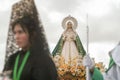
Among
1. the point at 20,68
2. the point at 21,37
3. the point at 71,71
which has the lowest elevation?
the point at 71,71

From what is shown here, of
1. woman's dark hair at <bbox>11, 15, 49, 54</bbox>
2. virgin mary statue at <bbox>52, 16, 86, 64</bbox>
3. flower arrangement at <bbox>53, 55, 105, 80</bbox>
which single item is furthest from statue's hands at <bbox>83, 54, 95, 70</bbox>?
virgin mary statue at <bbox>52, 16, 86, 64</bbox>

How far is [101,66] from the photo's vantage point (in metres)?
12.6

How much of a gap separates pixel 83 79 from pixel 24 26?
9847mm

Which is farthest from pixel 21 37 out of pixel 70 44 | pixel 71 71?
pixel 70 44

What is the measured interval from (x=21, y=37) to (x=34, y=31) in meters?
0.12

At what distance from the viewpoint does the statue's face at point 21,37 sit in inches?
142

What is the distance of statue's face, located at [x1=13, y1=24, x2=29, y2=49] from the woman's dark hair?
28 mm

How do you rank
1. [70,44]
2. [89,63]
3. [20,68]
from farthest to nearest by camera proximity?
1. [70,44]
2. [89,63]
3. [20,68]

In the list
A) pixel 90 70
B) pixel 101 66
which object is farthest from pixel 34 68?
pixel 101 66

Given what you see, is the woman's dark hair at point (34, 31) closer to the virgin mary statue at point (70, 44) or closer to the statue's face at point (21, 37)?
the statue's face at point (21, 37)

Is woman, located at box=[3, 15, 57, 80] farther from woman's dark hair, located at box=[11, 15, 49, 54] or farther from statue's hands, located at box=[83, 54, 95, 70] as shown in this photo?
statue's hands, located at box=[83, 54, 95, 70]

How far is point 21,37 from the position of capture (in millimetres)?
3619

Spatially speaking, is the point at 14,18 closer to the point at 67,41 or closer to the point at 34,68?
the point at 34,68

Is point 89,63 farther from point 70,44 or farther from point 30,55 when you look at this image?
point 70,44
